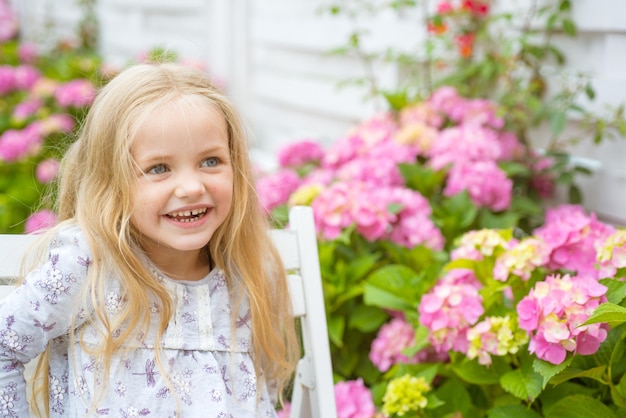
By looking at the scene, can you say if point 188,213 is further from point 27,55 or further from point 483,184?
point 27,55

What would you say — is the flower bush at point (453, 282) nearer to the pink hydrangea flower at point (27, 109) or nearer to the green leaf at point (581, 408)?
A: the green leaf at point (581, 408)

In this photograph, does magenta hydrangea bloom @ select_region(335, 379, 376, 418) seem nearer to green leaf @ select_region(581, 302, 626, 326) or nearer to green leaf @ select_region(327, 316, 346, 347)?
green leaf @ select_region(327, 316, 346, 347)

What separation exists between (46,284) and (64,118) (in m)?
2.90

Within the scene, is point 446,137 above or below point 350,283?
above

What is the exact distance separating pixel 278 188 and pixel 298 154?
338 mm

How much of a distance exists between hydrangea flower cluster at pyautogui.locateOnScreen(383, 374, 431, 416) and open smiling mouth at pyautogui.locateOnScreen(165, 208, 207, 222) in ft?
1.99

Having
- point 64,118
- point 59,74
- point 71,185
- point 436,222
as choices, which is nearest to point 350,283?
point 436,222

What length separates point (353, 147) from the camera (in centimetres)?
282

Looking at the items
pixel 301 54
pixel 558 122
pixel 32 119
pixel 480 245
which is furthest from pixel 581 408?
pixel 32 119

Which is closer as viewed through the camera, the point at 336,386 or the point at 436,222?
the point at 336,386

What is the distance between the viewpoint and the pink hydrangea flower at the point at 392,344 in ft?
6.86

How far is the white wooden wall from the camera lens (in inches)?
99.4

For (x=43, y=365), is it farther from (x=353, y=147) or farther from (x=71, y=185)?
(x=353, y=147)

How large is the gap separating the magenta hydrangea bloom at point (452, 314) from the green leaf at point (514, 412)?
0.52 ft
